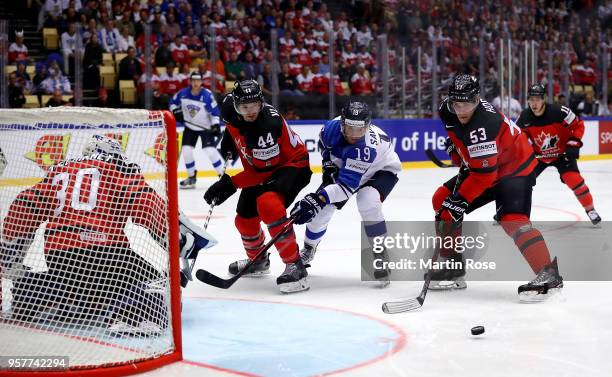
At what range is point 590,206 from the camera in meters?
6.09

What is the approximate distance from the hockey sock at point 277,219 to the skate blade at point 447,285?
2.04 feet

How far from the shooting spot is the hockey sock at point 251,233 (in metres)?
4.23

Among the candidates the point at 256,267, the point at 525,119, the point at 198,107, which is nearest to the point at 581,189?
the point at 525,119

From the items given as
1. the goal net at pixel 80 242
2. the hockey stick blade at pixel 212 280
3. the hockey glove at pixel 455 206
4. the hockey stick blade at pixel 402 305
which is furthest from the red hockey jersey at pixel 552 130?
the goal net at pixel 80 242

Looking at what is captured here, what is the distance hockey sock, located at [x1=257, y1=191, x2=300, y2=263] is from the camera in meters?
3.95

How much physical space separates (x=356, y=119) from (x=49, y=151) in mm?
1401

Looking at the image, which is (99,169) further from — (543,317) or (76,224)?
(543,317)

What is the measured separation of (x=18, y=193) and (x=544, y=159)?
399 centimetres

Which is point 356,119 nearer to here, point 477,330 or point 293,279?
point 293,279

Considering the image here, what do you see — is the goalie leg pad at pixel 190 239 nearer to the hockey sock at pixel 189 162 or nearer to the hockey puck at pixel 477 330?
the hockey puck at pixel 477 330

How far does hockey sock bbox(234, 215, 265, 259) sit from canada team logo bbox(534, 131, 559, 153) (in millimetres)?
2521

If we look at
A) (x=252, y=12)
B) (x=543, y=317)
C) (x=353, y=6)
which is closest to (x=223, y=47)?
(x=252, y=12)

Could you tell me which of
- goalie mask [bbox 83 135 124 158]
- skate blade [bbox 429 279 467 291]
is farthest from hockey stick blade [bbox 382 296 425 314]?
goalie mask [bbox 83 135 124 158]

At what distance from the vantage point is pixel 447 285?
4.00 meters
